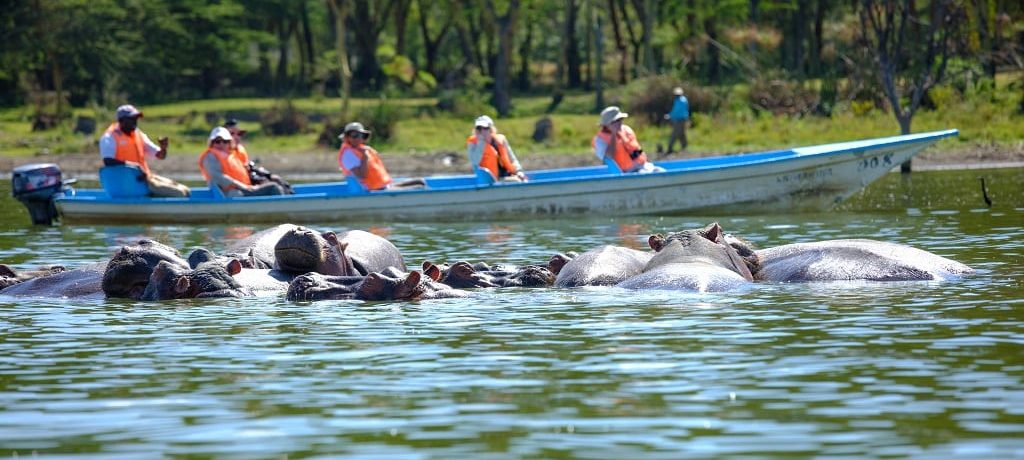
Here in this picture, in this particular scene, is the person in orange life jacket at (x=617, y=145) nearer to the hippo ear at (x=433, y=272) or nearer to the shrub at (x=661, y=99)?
the hippo ear at (x=433, y=272)

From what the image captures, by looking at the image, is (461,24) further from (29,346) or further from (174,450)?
(174,450)

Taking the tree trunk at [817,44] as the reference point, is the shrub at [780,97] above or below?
below

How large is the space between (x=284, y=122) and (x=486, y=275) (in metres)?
30.6

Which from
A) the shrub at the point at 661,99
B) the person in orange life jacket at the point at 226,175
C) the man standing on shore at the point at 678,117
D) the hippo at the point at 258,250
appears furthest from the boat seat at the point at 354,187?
the shrub at the point at 661,99

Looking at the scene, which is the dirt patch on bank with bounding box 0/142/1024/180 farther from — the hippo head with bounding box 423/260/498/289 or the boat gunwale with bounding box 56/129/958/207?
the hippo head with bounding box 423/260/498/289

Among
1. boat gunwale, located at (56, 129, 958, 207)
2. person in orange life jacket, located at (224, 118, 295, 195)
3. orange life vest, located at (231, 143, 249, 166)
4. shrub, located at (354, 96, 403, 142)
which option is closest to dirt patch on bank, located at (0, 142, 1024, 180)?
shrub, located at (354, 96, 403, 142)

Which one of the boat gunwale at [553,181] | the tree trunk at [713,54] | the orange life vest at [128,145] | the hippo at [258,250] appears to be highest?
the tree trunk at [713,54]

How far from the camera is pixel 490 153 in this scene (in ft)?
83.0

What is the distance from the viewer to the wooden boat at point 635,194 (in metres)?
24.9

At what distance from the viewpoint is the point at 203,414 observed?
9844mm

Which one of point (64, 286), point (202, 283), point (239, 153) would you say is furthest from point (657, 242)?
point (239, 153)

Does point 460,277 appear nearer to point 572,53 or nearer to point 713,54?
point 713,54

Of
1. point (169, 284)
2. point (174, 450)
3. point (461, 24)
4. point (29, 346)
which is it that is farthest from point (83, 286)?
point (461, 24)

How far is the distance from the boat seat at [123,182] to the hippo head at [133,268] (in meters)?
10.3
